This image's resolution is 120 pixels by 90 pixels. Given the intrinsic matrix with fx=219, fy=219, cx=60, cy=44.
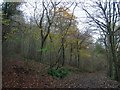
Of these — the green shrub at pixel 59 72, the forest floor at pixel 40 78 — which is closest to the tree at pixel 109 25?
the forest floor at pixel 40 78

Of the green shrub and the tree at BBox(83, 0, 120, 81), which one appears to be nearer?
the green shrub

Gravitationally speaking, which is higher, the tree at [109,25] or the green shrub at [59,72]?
the tree at [109,25]

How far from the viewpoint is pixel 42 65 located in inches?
182

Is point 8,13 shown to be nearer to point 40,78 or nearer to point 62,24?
point 62,24

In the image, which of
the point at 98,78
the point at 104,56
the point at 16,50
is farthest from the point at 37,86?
the point at 104,56

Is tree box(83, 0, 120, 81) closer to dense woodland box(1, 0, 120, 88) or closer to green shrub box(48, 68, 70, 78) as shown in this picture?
dense woodland box(1, 0, 120, 88)

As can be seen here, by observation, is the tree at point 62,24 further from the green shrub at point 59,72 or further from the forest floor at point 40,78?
the forest floor at point 40,78

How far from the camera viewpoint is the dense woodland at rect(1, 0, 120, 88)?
4.51 m

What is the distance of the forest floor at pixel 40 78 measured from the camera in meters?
4.40

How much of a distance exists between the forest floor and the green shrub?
3.2 inches

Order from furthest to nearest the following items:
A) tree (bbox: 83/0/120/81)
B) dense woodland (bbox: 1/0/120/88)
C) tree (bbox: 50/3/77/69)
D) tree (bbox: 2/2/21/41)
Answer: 1. tree (bbox: 83/0/120/81)
2. tree (bbox: 50/3/77/69)
3. dense woodland (bbox: 1/0/120/88)
4. tree (bbox: 2/2/21/41)

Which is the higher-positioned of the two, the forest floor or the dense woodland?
the dense woodland

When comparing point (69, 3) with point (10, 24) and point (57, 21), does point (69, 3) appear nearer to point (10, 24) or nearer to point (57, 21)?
point (57, 21)

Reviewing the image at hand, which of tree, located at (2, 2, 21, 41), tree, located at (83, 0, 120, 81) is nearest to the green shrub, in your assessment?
tree, located at (83, 0, 120, 81)
